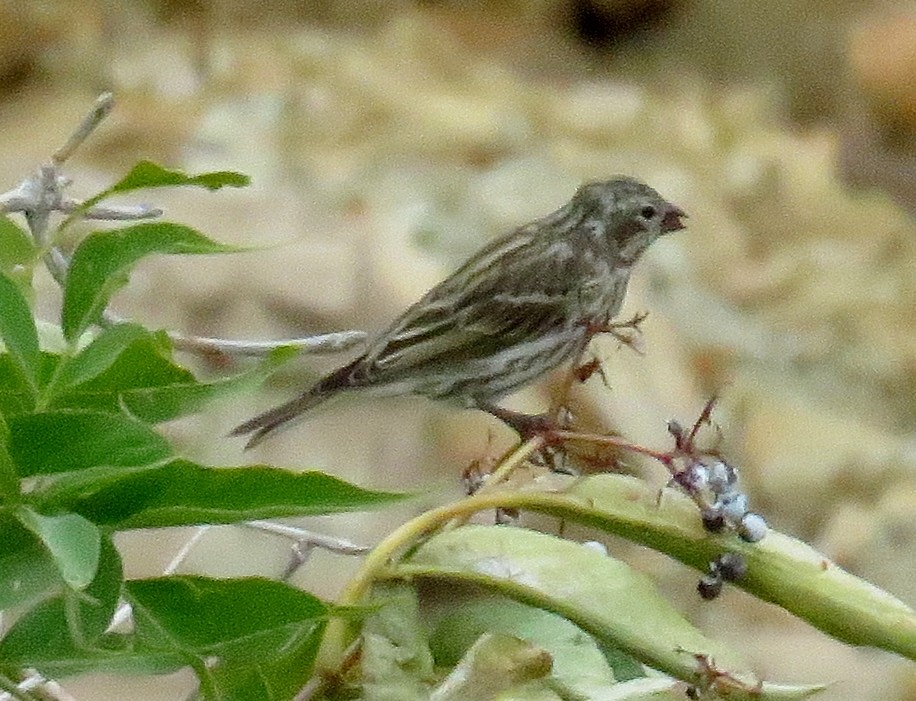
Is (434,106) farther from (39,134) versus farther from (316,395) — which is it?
(316,395)

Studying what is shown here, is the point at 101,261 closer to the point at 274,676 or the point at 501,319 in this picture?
the point at 274,676

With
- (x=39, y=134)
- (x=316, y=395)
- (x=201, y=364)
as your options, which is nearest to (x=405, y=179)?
(x=39, y=134)

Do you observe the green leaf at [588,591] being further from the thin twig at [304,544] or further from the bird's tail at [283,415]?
the bird's tail at [283,415]

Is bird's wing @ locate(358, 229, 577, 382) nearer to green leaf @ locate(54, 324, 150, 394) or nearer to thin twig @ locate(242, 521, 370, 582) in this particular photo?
thin twig @ locate(242, 521, 370, 582)

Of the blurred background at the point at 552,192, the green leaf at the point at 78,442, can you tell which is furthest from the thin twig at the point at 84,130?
the blurred background at the point at 552,192

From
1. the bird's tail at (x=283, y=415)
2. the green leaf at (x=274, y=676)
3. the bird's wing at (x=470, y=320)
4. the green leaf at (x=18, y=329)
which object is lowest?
the bird's tail at (x=283, y=415)

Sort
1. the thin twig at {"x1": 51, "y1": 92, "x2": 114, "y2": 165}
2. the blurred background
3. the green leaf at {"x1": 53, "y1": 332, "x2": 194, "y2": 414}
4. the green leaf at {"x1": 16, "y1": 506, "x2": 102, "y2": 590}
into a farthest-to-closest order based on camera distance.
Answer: the blurred background, the thin twig at {"x1": 51, "y1": 92, "x2": 114, "y2": 165}, the green leaf at {"x1": 53, "y1": 332, "x2": 194, "y2": 414}, the green leaf at {"x1": 16, "y1": 506, "x2": 102, "y2": 590}

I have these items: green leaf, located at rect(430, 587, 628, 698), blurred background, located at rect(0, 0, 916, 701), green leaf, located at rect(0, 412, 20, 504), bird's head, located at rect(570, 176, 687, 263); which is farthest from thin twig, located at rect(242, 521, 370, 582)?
blurred background, located at rect(0, 0, 916, 701)
